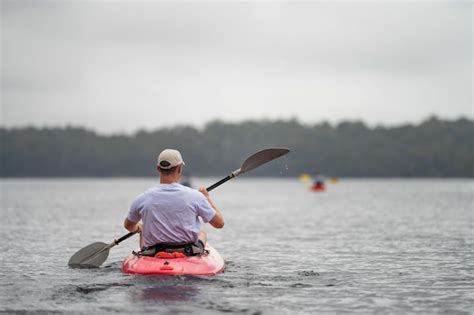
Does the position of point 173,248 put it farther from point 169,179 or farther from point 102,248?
point 102,248

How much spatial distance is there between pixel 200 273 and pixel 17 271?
4.18 meters

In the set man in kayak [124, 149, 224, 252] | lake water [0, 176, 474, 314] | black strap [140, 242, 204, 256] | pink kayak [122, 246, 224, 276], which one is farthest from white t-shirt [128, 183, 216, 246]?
lake water [0, 176, 474, 314]

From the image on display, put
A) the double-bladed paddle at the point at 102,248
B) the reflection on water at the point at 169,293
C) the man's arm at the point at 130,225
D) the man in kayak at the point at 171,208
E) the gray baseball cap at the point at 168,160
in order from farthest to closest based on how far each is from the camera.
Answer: the double-bladed paddle at the point at 102,248 → the man's arm at the point at 130,225 → the man in kayak at the point at 171,208 → the gray baseball cap at the point at 168,160 → the reflection on water at the point at 169,293

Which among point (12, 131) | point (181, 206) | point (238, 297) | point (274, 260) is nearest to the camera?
point (238, 297)

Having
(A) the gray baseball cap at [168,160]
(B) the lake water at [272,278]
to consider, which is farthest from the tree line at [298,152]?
(A) the gray baseball cap at [168,160]

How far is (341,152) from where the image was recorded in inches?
7288

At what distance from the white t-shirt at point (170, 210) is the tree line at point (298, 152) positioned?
167 meters

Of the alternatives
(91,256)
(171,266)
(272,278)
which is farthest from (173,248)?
(91,256)

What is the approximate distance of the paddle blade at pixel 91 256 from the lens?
1485 centimetres

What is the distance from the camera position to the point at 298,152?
7343 inches

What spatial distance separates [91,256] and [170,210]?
3626 mm

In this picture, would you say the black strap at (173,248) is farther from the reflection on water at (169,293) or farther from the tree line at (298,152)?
the tree line at (298,152)

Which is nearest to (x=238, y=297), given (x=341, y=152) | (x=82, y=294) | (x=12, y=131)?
(x=82, y=294)

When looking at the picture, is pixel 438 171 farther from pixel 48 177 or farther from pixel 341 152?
pixel 48 177
